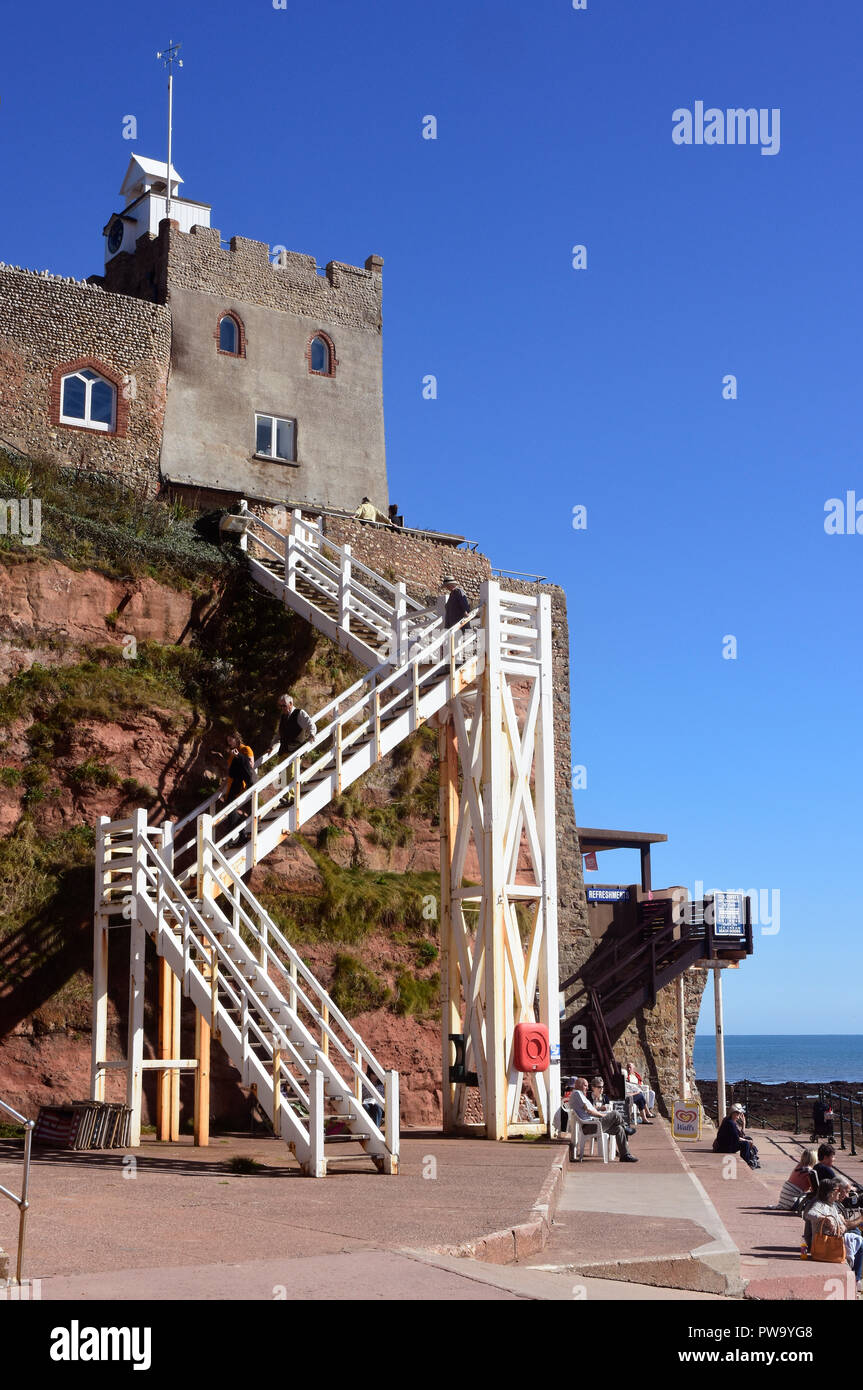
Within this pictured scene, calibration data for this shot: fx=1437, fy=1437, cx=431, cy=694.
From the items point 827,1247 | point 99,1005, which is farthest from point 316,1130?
point 99,1005

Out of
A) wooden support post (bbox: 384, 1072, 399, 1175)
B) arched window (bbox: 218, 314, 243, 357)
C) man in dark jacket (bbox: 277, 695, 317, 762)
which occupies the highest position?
arched window (bbox: 218, 314, 243, 357)

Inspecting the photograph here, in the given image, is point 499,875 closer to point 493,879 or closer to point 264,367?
point 493,879

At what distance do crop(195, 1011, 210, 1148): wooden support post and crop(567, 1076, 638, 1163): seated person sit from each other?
4542mm

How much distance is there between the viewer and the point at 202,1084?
Answer: 55.5 ft

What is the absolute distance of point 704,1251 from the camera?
998 centimetres

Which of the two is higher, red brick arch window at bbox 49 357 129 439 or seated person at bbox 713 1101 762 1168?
red brick arch window at bbox 49 357 129 439

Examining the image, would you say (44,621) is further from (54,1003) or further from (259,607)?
(54,1003)

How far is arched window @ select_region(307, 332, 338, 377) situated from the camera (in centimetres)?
3269

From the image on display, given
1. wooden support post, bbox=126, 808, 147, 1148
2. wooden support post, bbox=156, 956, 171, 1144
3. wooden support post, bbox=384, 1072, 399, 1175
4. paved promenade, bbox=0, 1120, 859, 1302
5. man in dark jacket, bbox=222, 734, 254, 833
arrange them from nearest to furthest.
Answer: paved promenade, bbox=0, 1120, 859, 1302 < wooden support post, bbox=384, 1072, 399, 1175 < wooden support post, bbox=126, 808, 147, 1148 < wooden support post, bbox=156, 956, 171, 1144 < man in dark jacket, bbox=222, 734, 254, 833

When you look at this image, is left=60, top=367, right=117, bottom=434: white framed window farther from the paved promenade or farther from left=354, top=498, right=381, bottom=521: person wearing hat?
the paved promenade

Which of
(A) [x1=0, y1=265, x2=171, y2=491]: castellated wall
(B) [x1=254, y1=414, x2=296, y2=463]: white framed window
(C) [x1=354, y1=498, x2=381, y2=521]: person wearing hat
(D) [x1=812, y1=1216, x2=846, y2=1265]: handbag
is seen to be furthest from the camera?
(B) [x1=254, y1=414, x2=296, y2=463]: white framed window

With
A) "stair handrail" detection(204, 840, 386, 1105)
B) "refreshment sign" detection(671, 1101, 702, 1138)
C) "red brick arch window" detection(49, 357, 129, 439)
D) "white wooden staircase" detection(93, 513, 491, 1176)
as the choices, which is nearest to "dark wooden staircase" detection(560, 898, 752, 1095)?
"refreshment sign" detection(671, 1101, 702, 1138)

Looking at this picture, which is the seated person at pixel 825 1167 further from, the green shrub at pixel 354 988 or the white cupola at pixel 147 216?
the white cupola at pixel 147 216
